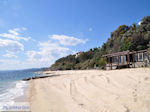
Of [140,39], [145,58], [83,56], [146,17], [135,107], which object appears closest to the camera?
[135,107]

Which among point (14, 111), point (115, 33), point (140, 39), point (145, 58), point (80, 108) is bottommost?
point (14, 111)

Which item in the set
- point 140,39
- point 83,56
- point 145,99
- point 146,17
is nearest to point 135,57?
point 140,39

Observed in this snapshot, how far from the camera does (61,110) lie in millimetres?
3549

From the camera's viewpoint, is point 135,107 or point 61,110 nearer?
point 135,107

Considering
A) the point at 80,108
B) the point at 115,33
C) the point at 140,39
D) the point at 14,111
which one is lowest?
the point at 14,111

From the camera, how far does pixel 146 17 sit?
28172 millimetres

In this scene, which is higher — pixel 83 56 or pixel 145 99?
pixel 83 56

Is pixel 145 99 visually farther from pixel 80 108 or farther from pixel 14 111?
pixel 14 111

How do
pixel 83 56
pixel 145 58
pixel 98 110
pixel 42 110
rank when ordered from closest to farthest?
pixel 98 110
pixel 42 110
pixel 145 58
pixel 83 56

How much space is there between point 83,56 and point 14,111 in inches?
1635

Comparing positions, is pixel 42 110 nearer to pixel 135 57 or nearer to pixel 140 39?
pixel 135 57

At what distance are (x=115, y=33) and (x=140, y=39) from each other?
57.8ft

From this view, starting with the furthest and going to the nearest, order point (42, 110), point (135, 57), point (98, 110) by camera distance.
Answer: point (135, 57)
point (42, 110)
point (98, 110)

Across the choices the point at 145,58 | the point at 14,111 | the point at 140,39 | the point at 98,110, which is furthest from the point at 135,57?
the point at 14,111
